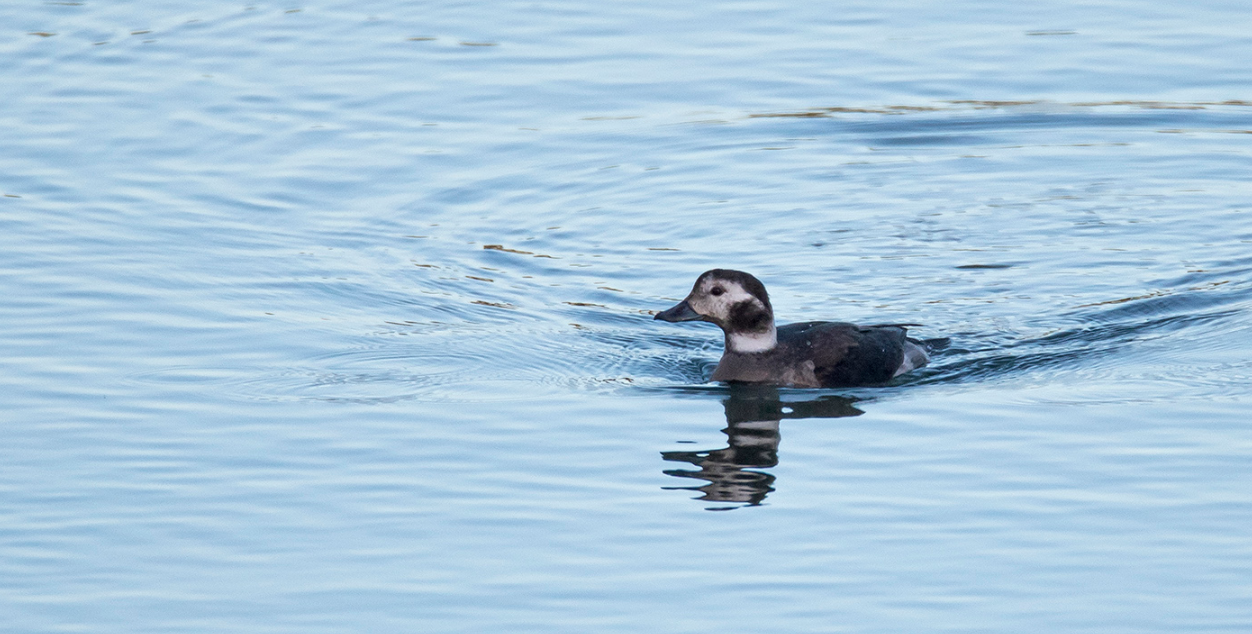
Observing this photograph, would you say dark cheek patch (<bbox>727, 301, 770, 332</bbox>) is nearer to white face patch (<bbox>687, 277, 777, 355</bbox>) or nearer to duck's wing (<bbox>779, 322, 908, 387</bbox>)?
white face patch (<bbox>687, 277, 777, 355</bbox>)

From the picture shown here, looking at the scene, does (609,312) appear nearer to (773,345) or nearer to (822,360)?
(773,345)

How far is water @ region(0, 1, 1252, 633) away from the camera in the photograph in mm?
8750

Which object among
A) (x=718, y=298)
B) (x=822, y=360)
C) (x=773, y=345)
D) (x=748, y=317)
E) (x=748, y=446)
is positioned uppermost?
(x=718, y=298)

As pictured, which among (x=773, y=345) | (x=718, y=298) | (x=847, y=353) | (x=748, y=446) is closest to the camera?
(x=748, y=446)

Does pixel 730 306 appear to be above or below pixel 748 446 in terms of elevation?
above

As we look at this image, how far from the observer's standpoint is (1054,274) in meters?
14.6

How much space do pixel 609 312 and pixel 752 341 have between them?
176cm

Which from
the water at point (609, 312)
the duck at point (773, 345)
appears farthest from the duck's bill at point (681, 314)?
the water at point (609, 312)

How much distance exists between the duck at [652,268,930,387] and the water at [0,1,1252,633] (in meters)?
0.18

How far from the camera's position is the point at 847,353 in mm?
12164

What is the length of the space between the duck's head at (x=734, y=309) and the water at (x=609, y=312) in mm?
384

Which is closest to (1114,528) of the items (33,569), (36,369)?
(33,569)

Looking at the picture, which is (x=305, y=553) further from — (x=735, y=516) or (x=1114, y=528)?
(x=1114, y=528)

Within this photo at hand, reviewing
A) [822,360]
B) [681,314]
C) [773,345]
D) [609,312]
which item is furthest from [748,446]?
[609,312]
